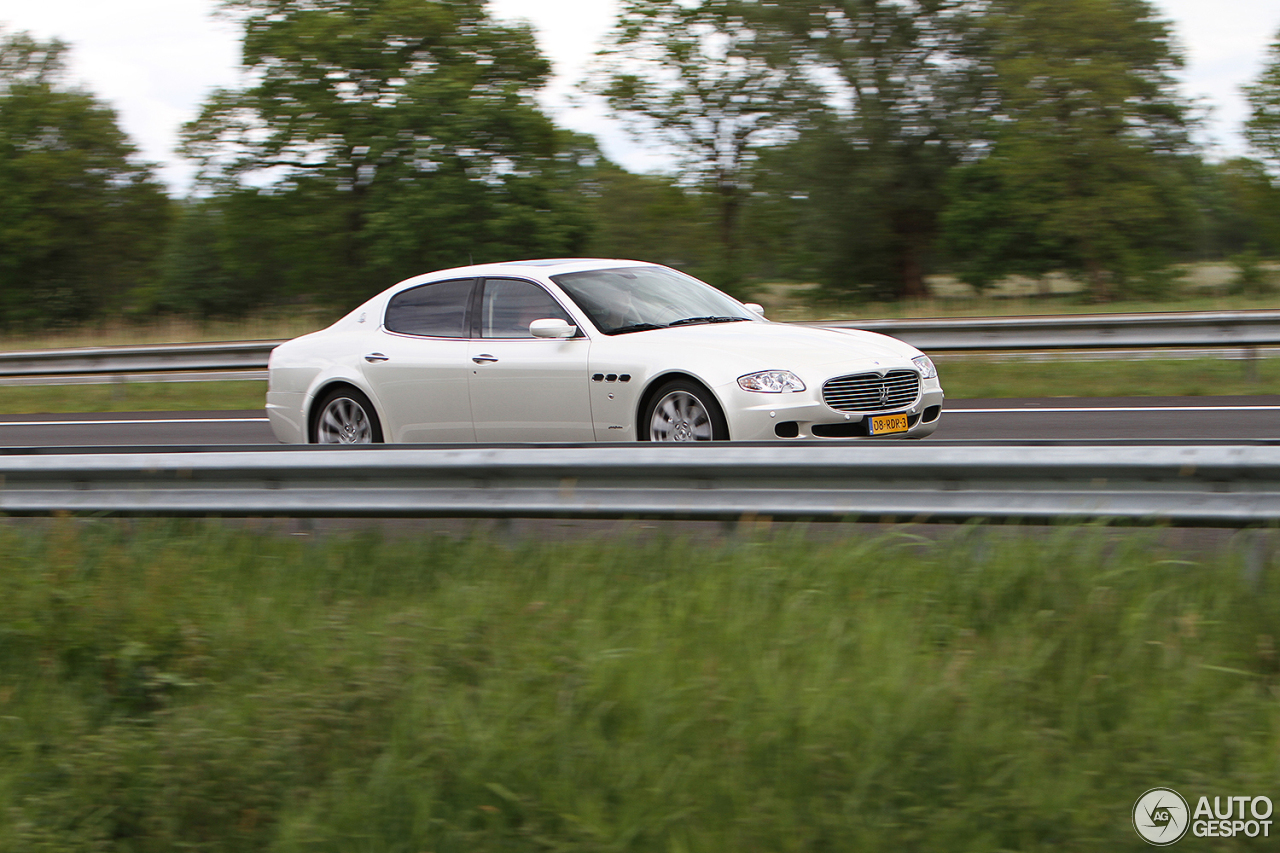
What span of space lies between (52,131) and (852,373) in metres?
A: 46.9

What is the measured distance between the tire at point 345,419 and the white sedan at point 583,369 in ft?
0.03

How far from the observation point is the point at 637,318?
7.99 metres

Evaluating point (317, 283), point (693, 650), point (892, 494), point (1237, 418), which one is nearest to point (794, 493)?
point (892, 494)

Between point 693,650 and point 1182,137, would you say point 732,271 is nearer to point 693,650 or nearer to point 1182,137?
point 1182,137

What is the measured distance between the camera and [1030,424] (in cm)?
1050

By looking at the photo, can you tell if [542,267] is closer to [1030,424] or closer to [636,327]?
[636,327]

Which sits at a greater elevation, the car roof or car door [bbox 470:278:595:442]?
the car roof

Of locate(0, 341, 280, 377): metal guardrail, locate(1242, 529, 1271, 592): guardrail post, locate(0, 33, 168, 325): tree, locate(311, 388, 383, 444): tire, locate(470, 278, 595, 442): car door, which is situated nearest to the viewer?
locate(1242, 529, 1271, 592): guardrail post

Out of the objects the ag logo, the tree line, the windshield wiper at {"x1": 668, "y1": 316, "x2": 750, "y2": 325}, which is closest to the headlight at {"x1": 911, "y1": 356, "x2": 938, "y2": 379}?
the windshield wiper at {"x1": 668, "y1": 316, "x2": 750, "y2": 325}

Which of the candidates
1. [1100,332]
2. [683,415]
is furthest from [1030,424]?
[683,415]

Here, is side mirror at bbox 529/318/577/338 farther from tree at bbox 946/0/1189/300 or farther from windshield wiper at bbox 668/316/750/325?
tree at bbox 946/0/1189/300

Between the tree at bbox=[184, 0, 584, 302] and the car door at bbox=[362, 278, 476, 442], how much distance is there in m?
29.7

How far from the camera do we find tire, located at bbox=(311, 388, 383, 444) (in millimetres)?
8633

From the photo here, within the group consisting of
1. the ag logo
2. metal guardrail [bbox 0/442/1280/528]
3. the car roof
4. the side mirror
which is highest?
the car roof
